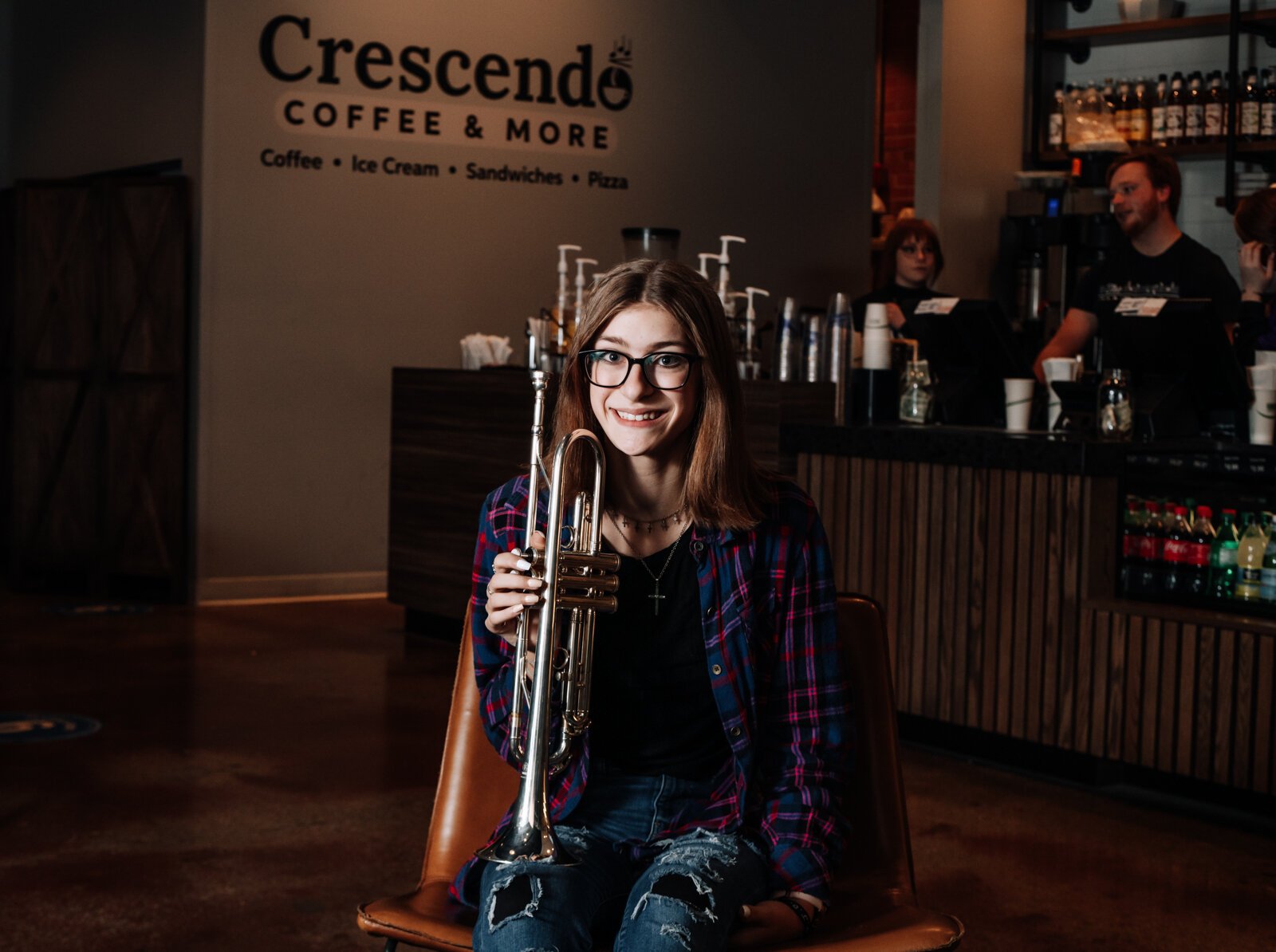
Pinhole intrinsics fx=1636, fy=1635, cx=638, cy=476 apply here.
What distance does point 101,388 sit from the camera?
283 inches

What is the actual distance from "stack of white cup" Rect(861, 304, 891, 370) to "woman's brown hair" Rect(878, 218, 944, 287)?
6.61ft

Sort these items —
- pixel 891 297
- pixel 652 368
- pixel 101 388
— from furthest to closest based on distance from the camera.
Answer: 1. pixel 101 388
2. pixel 891 297
3. pixel 652 368

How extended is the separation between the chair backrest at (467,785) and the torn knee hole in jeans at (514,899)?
373 millimetres

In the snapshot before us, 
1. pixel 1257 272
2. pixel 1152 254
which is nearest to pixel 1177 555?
pixel 1152 254

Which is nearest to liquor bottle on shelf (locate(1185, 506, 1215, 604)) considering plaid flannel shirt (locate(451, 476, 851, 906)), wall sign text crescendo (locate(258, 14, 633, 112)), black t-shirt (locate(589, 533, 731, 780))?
plaid flannel shirt (locate(451, 476, 851, 906))

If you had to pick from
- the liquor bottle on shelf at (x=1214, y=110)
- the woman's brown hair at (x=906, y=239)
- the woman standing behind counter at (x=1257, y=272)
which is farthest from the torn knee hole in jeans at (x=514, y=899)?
the liquor bottle on shelf at (x=1214, y=110)

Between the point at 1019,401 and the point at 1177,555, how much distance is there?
0.81 m

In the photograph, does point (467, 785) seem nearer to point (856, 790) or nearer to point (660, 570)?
point (660, 570)

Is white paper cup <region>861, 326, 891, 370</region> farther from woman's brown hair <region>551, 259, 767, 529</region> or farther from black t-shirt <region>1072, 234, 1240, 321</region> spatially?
woman's brown hair <region>551, 259, 767, 529</region>

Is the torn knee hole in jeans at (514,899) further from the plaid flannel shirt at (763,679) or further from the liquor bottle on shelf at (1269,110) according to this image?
the liquor bottle on shelf at (1269,110)

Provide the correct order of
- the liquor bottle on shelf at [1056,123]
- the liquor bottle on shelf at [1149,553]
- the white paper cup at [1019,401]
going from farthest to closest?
the liquor bottle on shelf at [1056,123], the white paper cup at [1019,401], the liquor bottle on shelf at [1149,553]

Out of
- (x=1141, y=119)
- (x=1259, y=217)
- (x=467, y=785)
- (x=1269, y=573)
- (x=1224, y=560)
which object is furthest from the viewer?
(x=1141, y=119)

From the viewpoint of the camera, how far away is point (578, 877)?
1.81 meters

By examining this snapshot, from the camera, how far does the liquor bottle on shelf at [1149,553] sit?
13.5 ft
